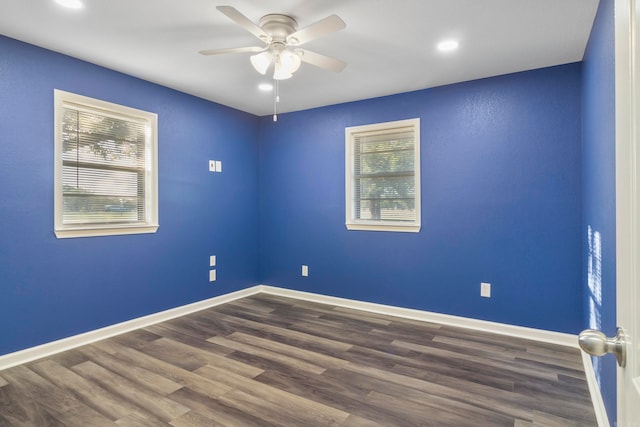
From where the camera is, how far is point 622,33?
26.9 inches

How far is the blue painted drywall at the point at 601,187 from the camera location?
65.7 inches

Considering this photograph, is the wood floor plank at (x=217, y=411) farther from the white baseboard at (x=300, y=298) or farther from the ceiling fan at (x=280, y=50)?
the ceiling fan at (x=280, y=50)

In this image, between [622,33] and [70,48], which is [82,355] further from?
[622,33]

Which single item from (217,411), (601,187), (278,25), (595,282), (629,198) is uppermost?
(278,25)

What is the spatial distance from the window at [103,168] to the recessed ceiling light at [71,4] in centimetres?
91

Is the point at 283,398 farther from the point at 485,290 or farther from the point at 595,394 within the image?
the point at 485,290

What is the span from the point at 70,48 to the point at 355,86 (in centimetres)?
244

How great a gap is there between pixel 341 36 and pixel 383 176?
1759 millimetres

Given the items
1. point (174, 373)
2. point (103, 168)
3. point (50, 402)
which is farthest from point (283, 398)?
point (103, 168)

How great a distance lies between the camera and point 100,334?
10.1ft

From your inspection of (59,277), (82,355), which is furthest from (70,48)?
(82,355)

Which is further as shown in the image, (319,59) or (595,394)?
(319,59)

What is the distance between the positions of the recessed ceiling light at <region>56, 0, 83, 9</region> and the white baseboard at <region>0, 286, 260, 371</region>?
7.99ft

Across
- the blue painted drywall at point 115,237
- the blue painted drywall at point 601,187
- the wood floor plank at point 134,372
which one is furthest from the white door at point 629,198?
the blue painted drywall at point 115,237
